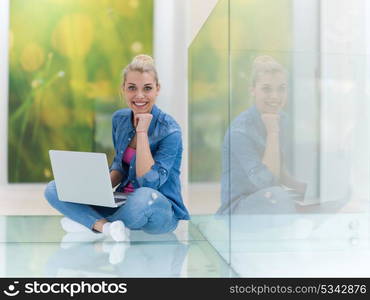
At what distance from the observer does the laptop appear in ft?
6.45

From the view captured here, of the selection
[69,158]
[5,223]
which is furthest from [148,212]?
[5,223]

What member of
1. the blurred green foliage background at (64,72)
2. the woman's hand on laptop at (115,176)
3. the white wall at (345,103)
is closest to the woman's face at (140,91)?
the woman's hand on laptop at (115,176)

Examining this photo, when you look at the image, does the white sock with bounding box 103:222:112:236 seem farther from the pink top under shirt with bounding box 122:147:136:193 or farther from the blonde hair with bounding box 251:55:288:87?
the blonde hair with bounding box 251:55:288:87

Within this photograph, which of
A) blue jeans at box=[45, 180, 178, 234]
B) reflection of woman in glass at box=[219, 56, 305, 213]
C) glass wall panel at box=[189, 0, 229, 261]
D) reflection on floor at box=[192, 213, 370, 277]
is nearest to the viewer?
reflection on floor at box=[192, 213, 370, 277]

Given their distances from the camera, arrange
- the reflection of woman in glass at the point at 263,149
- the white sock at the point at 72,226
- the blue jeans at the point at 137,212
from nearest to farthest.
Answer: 1. the reflection of woman in glass at the point at 263,149
2. the blue jeans at the point at 137,212
3. the white sock at the point at 72,226

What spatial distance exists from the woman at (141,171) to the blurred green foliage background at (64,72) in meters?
2.59

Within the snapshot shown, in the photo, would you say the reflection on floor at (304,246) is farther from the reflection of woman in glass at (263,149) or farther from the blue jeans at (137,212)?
the blue jeans at (137,212)

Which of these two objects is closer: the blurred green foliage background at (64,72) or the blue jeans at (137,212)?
the blue jeans at (137,212)

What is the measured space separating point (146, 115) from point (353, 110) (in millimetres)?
926

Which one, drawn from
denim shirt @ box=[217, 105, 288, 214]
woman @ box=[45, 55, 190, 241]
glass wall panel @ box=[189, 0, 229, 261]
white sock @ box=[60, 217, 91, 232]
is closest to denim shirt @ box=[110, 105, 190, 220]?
woman @ box=[45, 55, 190, 241]

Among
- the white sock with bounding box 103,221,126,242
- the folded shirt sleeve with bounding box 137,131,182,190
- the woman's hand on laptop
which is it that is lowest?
the white sock with bounding box 103,221,126,242

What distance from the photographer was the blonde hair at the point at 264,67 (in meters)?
1.56

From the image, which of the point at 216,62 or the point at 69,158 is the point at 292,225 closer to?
the point at 216,62

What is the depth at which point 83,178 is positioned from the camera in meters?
2.03
